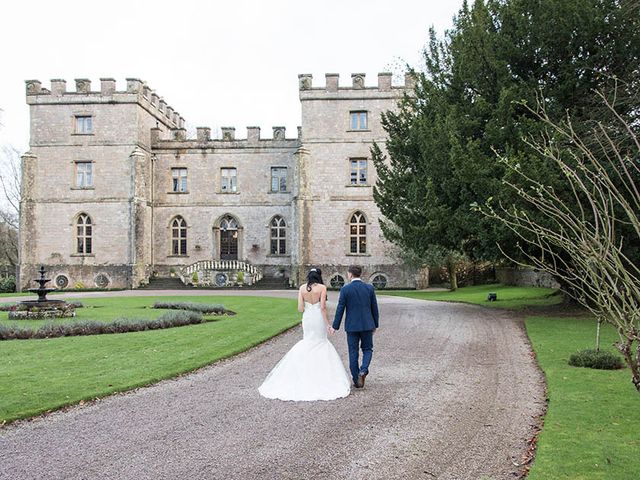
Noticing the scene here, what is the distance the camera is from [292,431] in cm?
591

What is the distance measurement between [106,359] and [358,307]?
4.87 meters

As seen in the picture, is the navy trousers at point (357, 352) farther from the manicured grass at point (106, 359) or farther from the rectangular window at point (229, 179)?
the rectangular window at point (229, 179)

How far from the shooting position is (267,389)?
24.8ft

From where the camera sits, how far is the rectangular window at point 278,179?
3522 cm

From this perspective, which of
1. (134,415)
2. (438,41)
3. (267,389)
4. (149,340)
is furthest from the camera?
(438,41)

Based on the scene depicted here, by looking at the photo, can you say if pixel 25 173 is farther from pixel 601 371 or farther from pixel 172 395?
pixel 601 371

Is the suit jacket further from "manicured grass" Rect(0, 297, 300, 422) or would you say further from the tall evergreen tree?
the tall evergreen tree

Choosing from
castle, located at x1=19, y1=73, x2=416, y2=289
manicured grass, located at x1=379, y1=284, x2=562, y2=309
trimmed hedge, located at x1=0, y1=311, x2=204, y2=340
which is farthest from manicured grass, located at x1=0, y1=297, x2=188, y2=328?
castle, located at x1=19, y1=73, x2=416, y2=289

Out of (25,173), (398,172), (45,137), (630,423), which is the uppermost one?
(45,137)

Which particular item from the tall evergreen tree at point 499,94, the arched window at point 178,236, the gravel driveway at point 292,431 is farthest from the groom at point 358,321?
the arched window at point 178,236

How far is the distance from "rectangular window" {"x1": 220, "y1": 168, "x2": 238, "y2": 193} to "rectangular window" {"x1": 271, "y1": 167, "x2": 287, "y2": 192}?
A: 2325 millimetres

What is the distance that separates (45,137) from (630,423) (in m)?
35.2

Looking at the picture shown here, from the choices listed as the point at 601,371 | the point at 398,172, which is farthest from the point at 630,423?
the point at 398,172

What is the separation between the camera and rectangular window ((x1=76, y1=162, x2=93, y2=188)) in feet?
112
